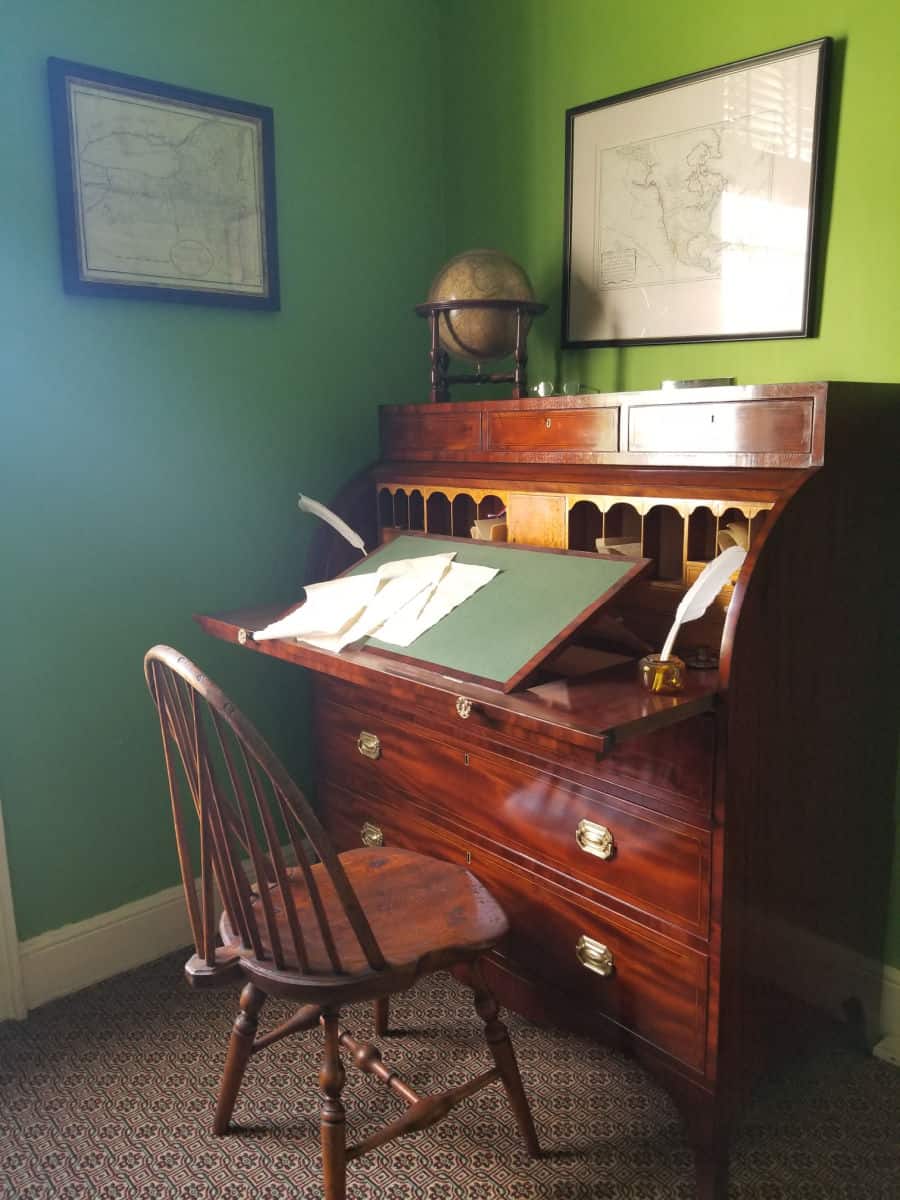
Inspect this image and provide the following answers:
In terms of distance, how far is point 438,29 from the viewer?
2.86 metres

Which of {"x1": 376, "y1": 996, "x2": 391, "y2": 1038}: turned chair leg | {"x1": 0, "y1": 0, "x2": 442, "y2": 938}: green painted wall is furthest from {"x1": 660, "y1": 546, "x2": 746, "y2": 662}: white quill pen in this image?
{"x1": 0, "y1": 0, "x2": 442, "y2": 938}: green painted wall

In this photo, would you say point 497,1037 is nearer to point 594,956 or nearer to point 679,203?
point 594,956

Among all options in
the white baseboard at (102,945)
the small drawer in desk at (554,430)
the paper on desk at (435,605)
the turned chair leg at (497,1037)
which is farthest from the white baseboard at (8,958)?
the small drawer in desk at (554,430)

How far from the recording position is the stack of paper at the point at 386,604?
1927 mm

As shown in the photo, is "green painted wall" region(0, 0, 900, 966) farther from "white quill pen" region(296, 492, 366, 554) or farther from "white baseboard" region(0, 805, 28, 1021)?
"white quill pen" region(296, 492, 366, 554)

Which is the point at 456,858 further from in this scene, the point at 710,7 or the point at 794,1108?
the point at 710,7

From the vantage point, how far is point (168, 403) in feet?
7.99

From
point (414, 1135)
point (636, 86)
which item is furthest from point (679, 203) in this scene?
point (414, 1135)

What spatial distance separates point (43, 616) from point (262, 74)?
1.48 meters

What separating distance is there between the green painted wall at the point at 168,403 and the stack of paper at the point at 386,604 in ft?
1.67

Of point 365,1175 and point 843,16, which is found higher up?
point 843,16

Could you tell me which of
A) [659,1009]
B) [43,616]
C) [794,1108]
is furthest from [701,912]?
[43,616]

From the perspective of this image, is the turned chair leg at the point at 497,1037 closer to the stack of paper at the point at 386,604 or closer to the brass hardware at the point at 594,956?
the brass hardware at the point at 594,956

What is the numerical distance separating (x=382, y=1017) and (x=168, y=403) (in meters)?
1.54
